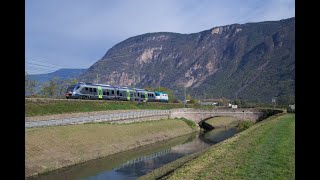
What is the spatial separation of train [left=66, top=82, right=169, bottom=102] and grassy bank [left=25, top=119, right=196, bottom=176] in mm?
15369

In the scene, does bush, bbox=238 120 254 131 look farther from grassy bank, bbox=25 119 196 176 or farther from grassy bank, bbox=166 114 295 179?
grassy bank, bbox=166 114 295 179

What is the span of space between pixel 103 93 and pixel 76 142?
116ft

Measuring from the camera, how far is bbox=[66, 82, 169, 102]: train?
215ft

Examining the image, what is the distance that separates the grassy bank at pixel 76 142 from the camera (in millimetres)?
30634

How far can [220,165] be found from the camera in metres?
21.3

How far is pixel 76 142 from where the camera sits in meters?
37.8

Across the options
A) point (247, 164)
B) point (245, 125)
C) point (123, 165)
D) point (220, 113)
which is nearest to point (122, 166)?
point (123, 165)

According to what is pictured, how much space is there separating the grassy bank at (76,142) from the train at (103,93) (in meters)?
15.4

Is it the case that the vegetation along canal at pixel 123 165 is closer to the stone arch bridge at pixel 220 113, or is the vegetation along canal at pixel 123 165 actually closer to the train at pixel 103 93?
the train at pixel 103 93
